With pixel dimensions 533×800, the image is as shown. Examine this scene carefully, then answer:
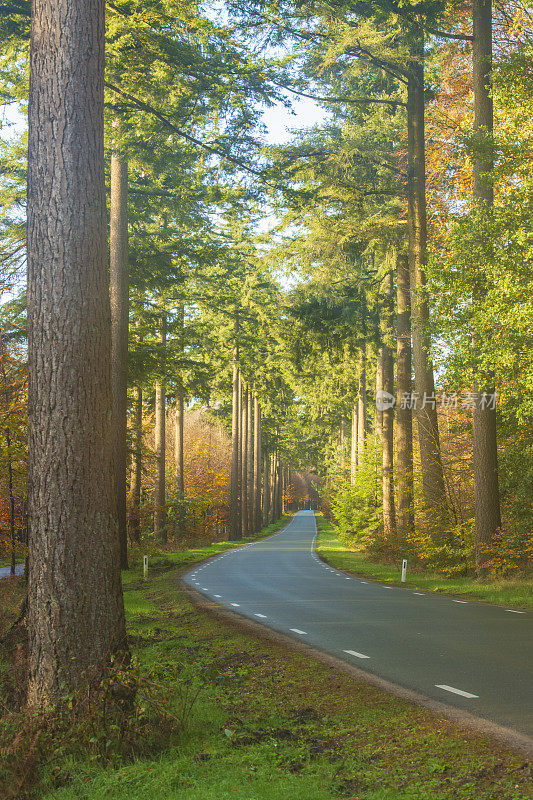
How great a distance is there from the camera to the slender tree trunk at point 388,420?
1108 inches

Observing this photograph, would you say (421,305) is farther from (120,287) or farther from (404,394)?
(120,287)

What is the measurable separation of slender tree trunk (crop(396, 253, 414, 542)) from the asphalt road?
572cm

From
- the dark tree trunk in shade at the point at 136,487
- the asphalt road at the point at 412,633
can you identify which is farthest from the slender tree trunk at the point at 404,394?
the dark tree trunk in shade at the point at 136,487

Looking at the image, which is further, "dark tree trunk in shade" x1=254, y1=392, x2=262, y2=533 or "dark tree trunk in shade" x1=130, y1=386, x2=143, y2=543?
"dark tree trunk in shade" x1=254, y1=392, x2=262, y2=533

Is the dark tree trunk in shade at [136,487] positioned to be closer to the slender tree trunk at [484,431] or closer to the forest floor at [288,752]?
the slender tree trunk at [484,431]

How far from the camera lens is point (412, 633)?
10.7m

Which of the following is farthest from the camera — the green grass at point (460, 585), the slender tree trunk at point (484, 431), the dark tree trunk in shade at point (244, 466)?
the dark tree trunk in shade at point (244, 466)

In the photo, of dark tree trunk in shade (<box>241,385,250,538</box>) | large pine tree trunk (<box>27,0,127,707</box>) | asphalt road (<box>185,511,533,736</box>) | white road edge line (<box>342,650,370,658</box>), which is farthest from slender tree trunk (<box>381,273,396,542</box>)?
large pine tree trunk (<box>27,0,127,707</box>)

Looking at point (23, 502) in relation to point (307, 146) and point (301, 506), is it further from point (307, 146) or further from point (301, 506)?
point (301, 506)

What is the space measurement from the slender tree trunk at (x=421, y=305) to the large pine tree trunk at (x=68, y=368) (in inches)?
574

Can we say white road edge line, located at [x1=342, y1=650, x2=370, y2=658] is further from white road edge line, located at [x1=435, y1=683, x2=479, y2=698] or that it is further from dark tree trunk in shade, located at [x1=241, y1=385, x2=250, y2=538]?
dark tree trunk in shade, located at [x1=241, y1=385, x2=250, y2=538]

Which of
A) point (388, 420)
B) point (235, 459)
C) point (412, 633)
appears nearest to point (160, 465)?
point (388, 420)

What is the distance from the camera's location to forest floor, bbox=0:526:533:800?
4.43 meters

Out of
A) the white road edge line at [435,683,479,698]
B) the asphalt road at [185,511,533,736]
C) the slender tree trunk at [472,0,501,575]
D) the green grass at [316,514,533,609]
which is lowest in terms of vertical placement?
the green grass at [316,514,533,609]
